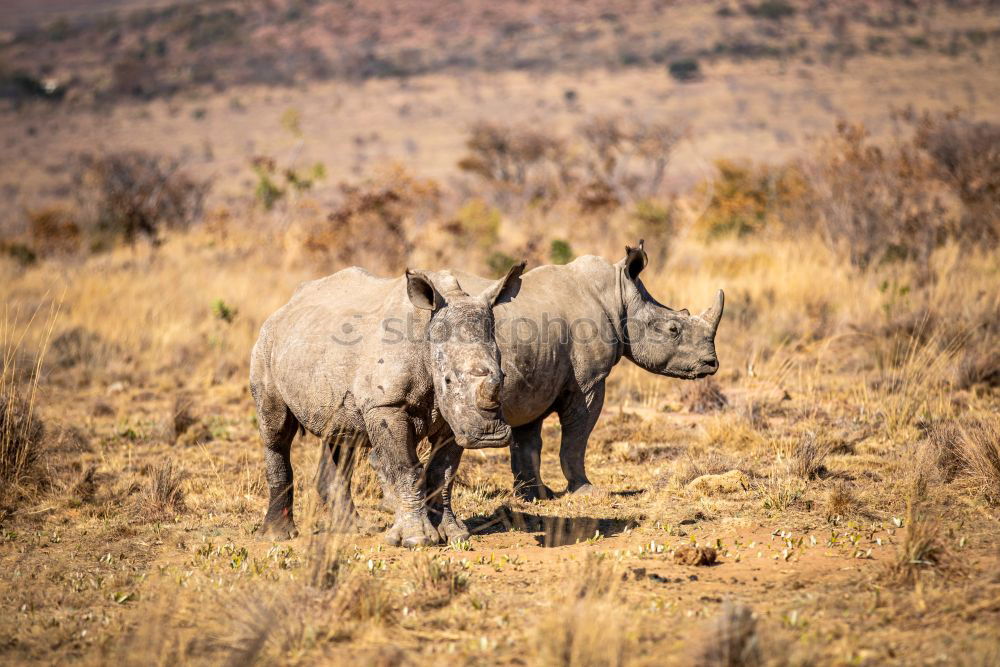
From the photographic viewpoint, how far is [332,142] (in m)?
54.0

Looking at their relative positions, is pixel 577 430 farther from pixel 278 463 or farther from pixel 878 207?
pixel 878 207

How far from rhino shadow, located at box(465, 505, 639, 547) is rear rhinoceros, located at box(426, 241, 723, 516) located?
42 cm

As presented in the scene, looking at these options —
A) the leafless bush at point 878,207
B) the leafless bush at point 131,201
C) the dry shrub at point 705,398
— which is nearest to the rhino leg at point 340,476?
the dry shrub at point 705,398

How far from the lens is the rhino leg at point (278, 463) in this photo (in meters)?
7.03

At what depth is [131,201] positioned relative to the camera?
21656mm

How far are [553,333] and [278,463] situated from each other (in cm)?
208

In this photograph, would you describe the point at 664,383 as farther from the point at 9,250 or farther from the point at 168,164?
the point at 168,164

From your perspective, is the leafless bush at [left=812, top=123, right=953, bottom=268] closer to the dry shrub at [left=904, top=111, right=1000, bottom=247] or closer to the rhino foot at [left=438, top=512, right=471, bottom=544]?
the dry shrub at [left=904, top=111, right=1000, bottom=247]

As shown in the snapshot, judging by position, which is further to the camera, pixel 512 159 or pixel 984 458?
pixel 512 159

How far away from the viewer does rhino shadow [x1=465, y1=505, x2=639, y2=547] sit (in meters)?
6.89

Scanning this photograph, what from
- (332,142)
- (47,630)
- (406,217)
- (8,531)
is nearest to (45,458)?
(8,531)

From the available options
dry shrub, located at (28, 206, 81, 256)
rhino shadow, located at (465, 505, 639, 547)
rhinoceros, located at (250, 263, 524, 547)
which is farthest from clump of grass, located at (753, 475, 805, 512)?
dry shrub, located at (28, 206, 81, 256)

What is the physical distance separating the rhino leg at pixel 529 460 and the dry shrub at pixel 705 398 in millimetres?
3075

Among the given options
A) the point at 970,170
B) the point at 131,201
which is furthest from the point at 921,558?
the point at 131,201
